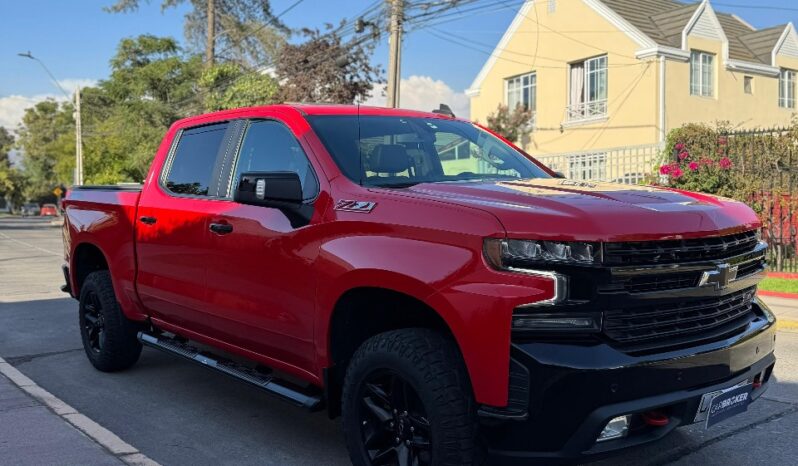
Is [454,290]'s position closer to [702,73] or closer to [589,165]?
Result: [589,165]

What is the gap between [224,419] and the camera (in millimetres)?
4859

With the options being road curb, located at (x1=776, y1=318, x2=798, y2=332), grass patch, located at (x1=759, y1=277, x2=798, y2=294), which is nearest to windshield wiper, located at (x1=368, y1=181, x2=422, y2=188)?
road curb, located at (x1=776, y1=318, x2=798, y2=332)

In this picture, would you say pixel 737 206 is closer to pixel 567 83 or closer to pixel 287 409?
pixel 287 409

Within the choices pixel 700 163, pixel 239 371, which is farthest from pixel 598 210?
pixel 700 163

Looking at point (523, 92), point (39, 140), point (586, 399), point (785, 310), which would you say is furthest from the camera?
point (39, 140)

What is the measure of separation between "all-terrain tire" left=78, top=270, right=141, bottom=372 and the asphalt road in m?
0.15

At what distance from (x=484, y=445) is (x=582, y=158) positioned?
14629 millimetres

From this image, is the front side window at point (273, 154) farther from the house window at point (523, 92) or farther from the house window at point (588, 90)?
the house window at point (523, 92)

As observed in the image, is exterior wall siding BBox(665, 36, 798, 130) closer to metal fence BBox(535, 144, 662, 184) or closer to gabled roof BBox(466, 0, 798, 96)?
gabled roof BBox(466, 0, 798, 96)

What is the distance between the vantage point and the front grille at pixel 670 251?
9.46 feet

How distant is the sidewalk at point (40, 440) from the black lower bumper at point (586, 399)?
7.61 ft

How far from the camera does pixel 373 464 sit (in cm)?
342

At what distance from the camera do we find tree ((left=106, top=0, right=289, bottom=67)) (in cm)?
3853

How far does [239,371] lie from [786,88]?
1053 inches
